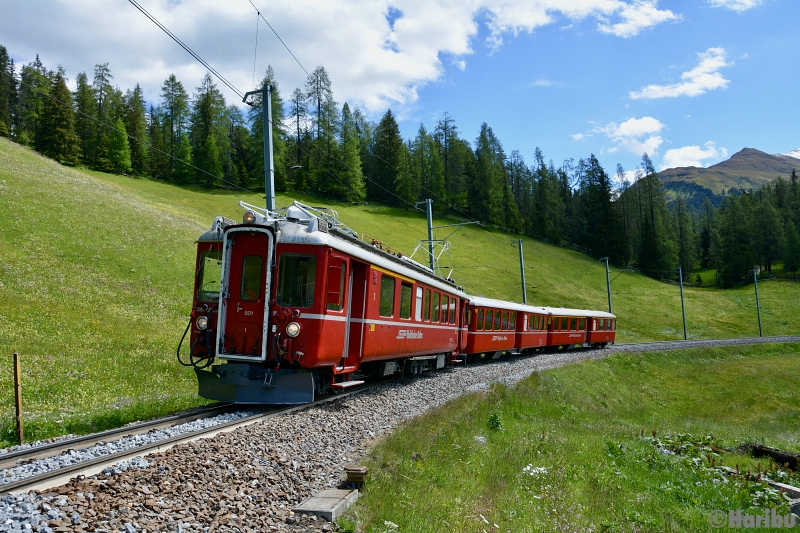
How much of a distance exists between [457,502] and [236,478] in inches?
92.2

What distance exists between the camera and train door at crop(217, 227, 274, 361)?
9.72 metres

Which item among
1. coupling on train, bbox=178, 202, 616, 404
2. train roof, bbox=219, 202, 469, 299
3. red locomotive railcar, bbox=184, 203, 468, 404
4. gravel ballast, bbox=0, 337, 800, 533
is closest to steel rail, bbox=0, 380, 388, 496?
gravel ballast, bbox=0, 337, 800, 533

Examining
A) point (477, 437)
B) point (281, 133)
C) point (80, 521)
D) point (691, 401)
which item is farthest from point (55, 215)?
point (281, 133)

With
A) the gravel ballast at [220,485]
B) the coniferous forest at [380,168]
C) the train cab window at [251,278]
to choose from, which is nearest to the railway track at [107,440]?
the gravel ballast at [220,485]

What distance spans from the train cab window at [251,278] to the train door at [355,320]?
1.95m

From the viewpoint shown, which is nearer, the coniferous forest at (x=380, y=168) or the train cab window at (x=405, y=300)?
the train cab window at (x=405, y=300)

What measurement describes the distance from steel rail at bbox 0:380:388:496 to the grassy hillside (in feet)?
8.29

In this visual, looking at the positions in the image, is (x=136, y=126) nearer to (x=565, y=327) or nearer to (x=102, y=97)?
(x=102, y=97)

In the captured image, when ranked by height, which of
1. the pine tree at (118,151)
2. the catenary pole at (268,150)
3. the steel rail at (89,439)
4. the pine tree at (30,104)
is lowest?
the steel rail at (89,439)

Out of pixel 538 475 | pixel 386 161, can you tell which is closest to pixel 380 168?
pixel 386 161

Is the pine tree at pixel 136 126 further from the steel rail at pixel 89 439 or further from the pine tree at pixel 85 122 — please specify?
the steel rail at pixel 89 439

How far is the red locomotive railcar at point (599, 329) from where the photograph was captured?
3978 cm

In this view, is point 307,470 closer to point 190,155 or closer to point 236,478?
point 236,478

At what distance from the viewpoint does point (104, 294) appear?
20750 millimetres
